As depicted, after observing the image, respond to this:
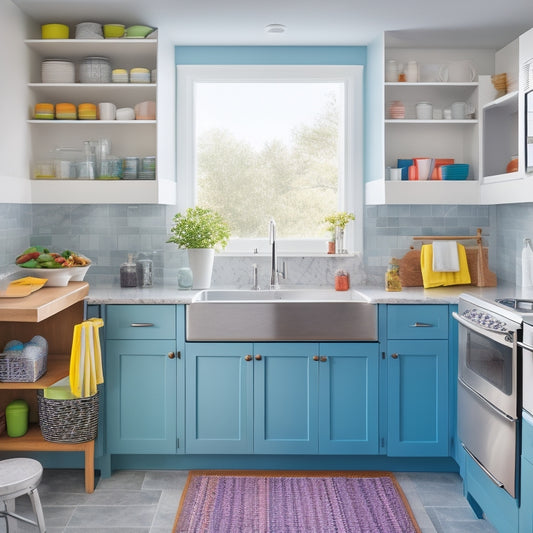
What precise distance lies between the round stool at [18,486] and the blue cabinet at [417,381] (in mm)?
1743

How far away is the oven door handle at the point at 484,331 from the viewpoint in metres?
2.70

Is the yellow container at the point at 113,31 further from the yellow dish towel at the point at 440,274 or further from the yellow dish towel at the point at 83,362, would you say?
the yellow dish towel at the point at 440,274

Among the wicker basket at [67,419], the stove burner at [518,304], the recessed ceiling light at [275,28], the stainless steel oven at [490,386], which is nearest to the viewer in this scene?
the stainless steel oven at [490,386]

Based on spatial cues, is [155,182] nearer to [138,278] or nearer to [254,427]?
[138,278]

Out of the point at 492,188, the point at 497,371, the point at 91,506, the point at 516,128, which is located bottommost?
the point at 91,506

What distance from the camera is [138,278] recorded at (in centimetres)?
405

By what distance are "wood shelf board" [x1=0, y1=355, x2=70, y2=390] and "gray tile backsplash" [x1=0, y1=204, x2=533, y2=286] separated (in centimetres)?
68

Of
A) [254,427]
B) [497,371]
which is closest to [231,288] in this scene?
[254,427]

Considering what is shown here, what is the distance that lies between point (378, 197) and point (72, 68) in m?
1.88

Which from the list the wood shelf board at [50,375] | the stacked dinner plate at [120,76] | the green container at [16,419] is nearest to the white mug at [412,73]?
the stacked dinner plate at [120,76]

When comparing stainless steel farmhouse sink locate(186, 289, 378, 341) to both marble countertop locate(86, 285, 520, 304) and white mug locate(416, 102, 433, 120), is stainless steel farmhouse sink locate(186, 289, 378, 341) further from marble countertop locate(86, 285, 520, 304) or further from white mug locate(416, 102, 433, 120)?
white mug locate(416, 102, 433, 120)

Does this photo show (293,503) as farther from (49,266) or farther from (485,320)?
(49,266)

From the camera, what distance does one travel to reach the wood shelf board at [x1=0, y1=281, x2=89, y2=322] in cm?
282

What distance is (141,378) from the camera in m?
3.56
